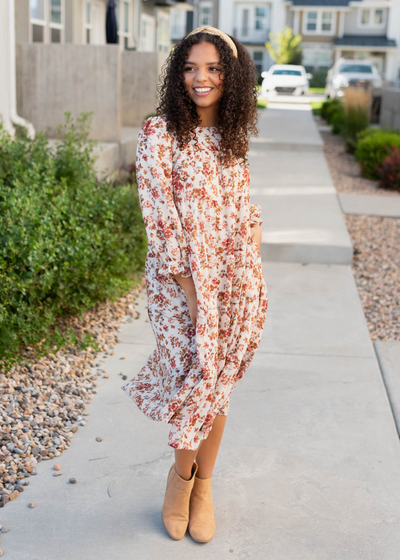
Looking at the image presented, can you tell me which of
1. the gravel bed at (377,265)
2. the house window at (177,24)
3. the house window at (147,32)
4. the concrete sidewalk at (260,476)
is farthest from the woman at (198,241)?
the house window at (177,24)

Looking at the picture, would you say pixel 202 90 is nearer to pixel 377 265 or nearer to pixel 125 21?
pixel 377 265

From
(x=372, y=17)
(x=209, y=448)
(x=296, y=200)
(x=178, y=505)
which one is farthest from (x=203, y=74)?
(x=372, y=17)

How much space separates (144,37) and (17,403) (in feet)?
56.1

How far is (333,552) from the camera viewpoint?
2.33 meters

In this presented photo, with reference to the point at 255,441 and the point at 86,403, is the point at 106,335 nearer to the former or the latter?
the point at 86,403

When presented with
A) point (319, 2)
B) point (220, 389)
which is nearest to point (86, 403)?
point (220, 389)

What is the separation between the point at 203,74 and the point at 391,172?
789 cm

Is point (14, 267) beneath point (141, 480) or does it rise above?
above

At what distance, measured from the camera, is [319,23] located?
44406mm

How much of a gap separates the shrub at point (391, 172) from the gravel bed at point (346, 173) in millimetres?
93

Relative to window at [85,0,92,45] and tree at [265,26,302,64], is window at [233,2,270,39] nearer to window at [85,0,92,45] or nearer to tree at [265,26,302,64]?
tree at [265,26,302,64]

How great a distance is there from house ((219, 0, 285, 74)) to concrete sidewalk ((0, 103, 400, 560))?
4369cm

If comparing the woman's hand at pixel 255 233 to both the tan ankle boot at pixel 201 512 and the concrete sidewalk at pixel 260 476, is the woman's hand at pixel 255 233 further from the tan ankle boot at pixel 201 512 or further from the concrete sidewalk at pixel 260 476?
the concrete sidewalk at pixel 260 476

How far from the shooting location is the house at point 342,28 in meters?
43.1
